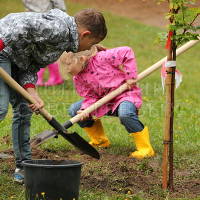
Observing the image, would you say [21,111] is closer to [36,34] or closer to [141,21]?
[36,34]

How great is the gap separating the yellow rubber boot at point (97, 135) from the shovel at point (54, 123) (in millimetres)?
1141

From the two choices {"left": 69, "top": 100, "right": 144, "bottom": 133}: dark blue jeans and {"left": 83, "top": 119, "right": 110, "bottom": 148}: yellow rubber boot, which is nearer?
{"left": 69, "top": 100, "right": 144, "bottom": 133}: dark blue jeans

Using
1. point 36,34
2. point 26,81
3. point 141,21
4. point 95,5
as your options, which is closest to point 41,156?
point 26,81

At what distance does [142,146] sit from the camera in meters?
6.02

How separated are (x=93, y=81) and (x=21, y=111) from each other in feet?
4.71

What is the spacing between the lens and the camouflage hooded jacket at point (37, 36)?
171 inches

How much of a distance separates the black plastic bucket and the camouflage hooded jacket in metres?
0.90

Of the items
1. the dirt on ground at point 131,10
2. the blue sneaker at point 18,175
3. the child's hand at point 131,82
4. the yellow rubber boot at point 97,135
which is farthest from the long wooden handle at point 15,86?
the dirt on ground at point 131,10

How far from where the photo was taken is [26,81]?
472 centimetres

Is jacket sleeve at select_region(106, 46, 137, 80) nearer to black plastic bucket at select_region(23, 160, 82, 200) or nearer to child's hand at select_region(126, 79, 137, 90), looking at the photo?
child's hand at select_region(126, 79, 137, 90)

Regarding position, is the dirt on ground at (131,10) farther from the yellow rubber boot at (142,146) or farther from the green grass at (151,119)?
the yellow rubber boot at (142,146)

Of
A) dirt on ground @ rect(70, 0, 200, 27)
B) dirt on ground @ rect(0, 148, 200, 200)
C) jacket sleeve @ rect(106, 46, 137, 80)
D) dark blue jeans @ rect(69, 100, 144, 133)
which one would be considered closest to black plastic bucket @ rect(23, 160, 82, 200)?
dirt on ground @ rect(0, 148, 200, 200)

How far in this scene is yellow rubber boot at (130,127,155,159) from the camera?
234 inches

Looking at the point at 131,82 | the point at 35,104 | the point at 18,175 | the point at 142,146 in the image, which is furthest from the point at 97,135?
the point at 35,104
